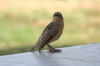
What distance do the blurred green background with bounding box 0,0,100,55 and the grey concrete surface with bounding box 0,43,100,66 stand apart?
15.2ft

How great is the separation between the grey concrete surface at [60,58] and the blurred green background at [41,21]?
4.62m

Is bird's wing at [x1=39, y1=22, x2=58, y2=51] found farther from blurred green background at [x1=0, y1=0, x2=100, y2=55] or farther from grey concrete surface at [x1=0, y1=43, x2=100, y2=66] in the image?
blurred green background at [x1=0, y1=0, x2=100, y2=55]

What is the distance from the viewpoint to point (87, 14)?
10.9 m

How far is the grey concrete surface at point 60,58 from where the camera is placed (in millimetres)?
2769

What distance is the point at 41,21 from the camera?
10445 mm

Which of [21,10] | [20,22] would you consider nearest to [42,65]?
[20,22]

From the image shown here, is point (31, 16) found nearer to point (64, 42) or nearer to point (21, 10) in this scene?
point (21, 10)

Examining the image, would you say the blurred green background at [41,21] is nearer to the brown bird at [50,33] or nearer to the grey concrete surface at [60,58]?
the brown bird at [50,33]

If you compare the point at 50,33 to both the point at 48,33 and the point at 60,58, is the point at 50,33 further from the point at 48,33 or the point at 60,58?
the point at 60,58

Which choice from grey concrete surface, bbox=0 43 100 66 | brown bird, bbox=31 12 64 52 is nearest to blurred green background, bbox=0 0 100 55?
brown bird, bbox=31 12 64 52

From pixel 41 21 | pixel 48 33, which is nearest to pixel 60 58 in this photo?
pixel 48 33

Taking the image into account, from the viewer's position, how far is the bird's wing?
3.63m

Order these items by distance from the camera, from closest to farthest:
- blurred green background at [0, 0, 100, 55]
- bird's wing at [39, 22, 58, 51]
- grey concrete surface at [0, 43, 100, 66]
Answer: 1. grey concrete surface at [0, 43, 100, 66]
2. bird's wing at [39, 22, 58, 51]
3. blurred green background at [0, 0, 100, 55]

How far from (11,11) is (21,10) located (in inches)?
10.0
